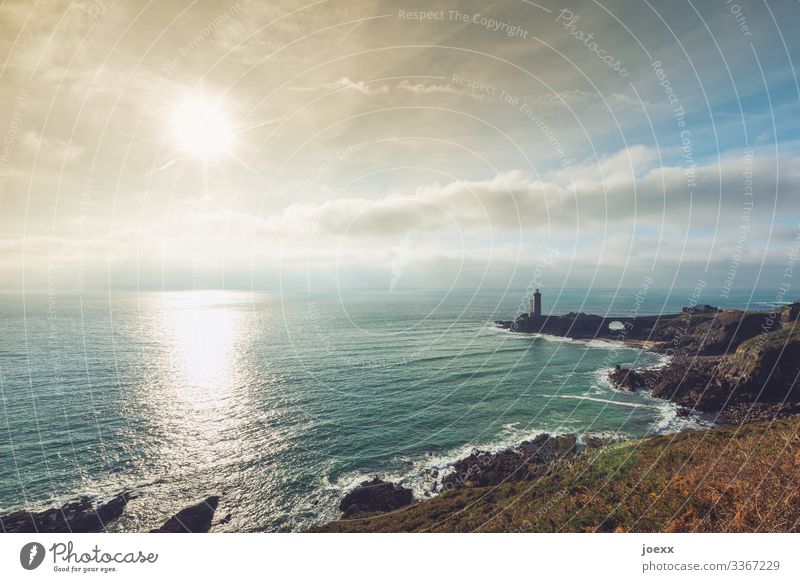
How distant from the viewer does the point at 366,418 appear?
117 ft

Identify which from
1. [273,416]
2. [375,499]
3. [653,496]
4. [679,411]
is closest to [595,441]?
[679,411]

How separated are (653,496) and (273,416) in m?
34.9

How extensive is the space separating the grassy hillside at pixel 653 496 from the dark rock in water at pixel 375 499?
1447 mm

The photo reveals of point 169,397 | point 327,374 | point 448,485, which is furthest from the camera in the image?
point 327,374

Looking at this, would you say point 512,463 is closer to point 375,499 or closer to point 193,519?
point 375,499

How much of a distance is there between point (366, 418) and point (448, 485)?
1351cm

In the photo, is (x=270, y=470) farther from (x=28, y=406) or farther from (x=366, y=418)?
(x=28, y=406)

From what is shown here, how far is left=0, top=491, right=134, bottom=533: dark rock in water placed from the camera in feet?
68.8

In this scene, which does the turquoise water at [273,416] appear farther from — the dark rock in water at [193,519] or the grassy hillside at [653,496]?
the grassy hillside at [653,496]

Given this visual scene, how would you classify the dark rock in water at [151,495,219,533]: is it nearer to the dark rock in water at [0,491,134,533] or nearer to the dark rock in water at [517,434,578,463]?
the dark rock in water at [0,491,134,533]

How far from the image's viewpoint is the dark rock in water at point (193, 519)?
21219mm
